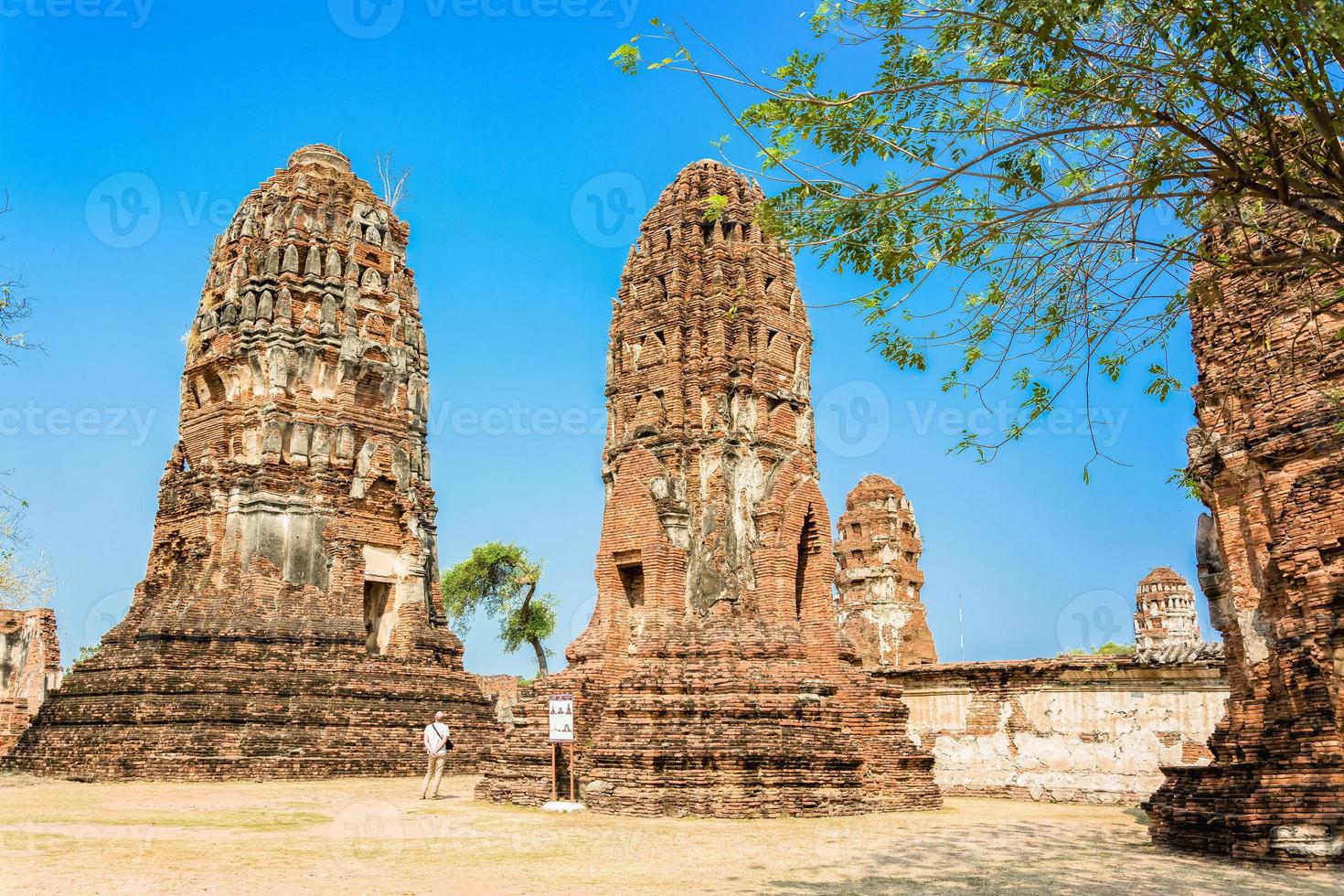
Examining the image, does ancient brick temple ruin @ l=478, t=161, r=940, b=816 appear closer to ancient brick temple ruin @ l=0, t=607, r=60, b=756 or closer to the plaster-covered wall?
the plaster-covered wall

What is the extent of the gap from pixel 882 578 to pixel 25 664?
20379 millimetres

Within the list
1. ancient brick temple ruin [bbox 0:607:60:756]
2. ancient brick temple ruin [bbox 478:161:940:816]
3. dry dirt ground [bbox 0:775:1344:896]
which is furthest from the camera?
ancient brick temple ruin [bbox 0:607:60:756]

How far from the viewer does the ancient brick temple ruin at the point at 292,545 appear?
19250 mm

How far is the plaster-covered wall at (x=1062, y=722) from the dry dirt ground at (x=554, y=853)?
304 cm

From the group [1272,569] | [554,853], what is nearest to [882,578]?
[1272,569]

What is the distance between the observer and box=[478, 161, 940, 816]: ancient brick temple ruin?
13289mm

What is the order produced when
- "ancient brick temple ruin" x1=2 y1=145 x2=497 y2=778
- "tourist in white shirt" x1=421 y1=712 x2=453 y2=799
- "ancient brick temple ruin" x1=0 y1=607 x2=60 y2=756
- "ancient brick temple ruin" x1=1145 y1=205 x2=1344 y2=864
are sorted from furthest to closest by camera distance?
"ancient brick temple ruin" x1=0 y1=607 x2=60 y2=756
"ancient brick temple ruin" x1=2 y1=145 x2=497 y2=778
"tourist in white shirt" x1=421 y1=712 x2=453 y2=799
"ancient brick temple ruin" x1=1145 y1=205 x2=1344 y2=864

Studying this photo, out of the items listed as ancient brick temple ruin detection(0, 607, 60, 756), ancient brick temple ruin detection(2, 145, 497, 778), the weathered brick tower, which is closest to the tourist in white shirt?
ancient brick temple ruin detection(2, 145, 497, 778)

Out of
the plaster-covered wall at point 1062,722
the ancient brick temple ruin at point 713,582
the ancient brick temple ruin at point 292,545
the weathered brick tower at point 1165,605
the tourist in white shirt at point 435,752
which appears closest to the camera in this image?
the ancient brick temple ruin at point 713,582

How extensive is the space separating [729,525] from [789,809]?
3963 millimetres

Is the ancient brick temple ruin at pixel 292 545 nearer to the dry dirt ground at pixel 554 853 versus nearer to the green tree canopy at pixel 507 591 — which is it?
the dry dirt ground at pixel 554 853

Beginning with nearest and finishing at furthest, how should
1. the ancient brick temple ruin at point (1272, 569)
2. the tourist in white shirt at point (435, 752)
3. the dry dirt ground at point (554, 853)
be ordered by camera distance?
the dry dirt ground at point (554, 853) < the ancient brick temple ruin at point (1272, 569) < the tourist in white shirt at point (435, 752)

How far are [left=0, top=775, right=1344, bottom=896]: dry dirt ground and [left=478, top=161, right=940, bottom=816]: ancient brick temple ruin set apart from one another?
0.67m

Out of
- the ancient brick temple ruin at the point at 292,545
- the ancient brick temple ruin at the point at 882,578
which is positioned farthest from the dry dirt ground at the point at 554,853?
the ancient brick temple ruin at the point at 882,578
